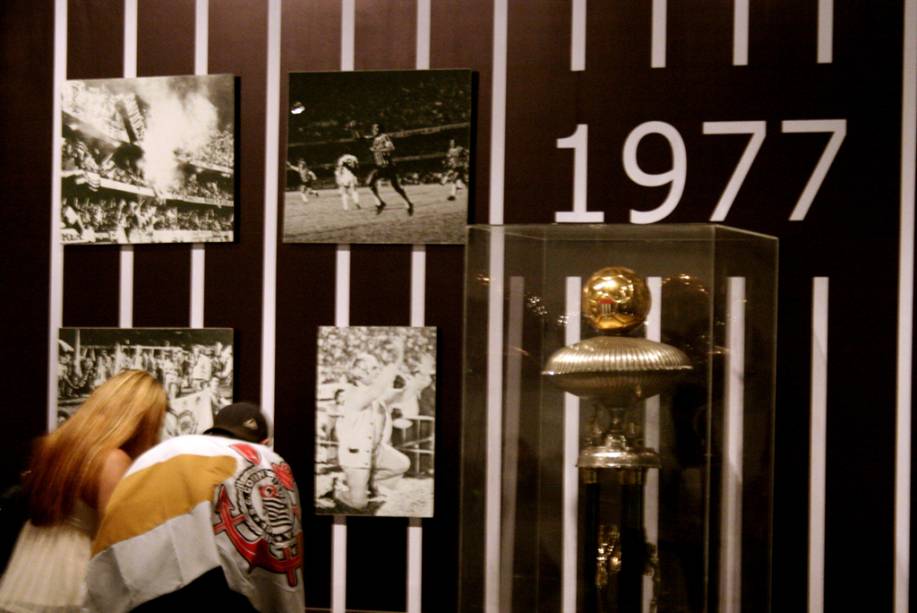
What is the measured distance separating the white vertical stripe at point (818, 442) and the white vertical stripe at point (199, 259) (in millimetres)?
1735

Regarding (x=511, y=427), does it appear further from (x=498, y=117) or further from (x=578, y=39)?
(x=578, y=39)

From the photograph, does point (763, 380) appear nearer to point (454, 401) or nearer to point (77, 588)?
point (454, 401)

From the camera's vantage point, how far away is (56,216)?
11.2 ft

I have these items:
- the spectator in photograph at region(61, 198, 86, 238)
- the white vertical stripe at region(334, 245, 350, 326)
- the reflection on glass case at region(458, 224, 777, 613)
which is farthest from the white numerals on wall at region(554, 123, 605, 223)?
the spectator in photograph at region(61, 198, 86, 238)

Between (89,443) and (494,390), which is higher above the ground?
(494,390)

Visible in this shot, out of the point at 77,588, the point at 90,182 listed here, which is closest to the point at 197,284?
the point at 90,182

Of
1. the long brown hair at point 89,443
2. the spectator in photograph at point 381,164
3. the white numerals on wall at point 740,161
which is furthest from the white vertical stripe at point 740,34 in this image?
the long brown hair at point 89,443

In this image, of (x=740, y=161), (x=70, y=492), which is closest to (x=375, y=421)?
(x=70, y=492)

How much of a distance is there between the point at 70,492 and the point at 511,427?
1.06m

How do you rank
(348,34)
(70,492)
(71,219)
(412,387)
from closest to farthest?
1. (70,492)
2. (412,387)
3. (348,34)
4. (71,219)

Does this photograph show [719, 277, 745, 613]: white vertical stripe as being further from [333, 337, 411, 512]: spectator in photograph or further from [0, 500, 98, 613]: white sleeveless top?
[0, 500, 98, 613]: white sleeveless top

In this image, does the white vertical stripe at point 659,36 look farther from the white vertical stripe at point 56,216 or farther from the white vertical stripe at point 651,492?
the white vertical stripe at point 56,216

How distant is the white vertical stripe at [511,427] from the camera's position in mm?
Answer: 2758

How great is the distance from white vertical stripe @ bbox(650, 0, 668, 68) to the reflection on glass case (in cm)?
64
